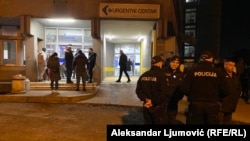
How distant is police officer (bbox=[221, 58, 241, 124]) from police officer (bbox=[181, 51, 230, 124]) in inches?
26.3

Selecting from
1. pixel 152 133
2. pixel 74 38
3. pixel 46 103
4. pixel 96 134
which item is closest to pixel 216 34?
pixel 74 38

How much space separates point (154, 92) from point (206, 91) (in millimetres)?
993

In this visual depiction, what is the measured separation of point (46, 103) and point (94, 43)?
5.75 metres

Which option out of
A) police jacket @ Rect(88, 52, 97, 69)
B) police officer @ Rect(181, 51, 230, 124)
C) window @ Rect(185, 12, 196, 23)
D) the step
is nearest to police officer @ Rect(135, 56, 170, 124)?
police officer @ Rect(181, 51, 230, 124)

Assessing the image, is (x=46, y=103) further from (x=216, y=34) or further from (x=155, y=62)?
(x=216, y=34)

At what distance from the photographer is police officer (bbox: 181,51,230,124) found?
17.2ft

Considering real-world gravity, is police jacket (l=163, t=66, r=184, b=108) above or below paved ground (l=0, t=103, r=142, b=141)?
above

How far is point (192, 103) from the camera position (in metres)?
5.42

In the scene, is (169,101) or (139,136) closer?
(139,136)

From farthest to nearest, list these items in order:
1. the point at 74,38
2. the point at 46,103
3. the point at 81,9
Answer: the point at 74,38
the point at 81,9
the point at 46,103

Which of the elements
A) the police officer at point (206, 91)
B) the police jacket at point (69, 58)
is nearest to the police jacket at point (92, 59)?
the police jacket at point (69, 58)

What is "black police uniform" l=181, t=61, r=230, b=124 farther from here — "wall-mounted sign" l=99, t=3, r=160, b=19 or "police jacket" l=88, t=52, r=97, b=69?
"wall-mounted sign" l=99, t=3, r=160, b=19

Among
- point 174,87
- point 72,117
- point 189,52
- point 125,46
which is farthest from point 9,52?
point 189,52

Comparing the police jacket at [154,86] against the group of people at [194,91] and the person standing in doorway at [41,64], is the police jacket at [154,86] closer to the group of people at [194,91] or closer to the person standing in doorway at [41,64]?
the group of people at [194,91]
